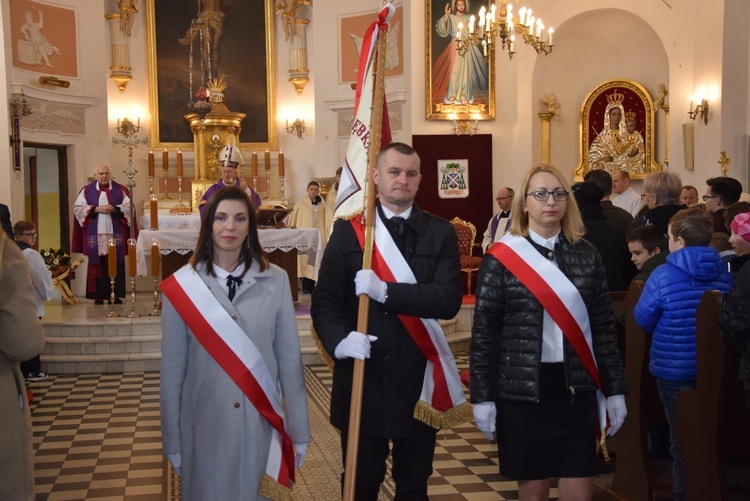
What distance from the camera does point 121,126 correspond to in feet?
49.8

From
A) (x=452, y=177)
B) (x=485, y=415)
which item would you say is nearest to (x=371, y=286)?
(x=485, y=415)

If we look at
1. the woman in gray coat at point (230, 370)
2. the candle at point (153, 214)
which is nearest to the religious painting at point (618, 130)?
the candle at point (153, 214)

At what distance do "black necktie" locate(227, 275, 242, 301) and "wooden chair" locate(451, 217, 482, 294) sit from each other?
872cm

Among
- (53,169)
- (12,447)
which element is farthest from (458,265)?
(53,169)

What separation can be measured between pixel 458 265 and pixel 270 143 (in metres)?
12.7

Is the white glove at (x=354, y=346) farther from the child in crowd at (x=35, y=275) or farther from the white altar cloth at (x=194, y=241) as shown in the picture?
the white altar cloth at (x=194, y=241)

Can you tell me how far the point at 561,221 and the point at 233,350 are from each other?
1.34 meters

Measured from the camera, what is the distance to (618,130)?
A: 43.2ft

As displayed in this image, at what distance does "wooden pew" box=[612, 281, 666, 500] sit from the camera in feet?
15.3

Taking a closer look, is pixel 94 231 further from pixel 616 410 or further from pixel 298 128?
pixel 616 410

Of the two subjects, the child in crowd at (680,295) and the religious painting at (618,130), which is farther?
the religious painting at (618,130)

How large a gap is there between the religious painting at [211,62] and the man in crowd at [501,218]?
217 inches

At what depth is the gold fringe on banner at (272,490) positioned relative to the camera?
3.34 m

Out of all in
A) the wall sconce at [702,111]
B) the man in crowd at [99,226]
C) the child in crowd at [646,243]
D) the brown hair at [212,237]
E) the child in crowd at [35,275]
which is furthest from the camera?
the man in crowd at [99,226]
